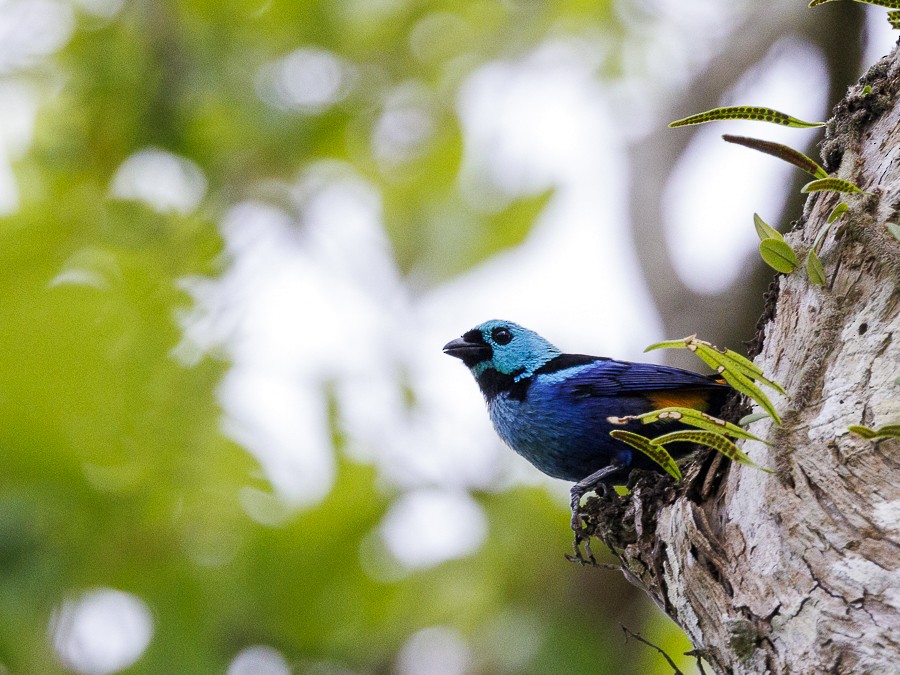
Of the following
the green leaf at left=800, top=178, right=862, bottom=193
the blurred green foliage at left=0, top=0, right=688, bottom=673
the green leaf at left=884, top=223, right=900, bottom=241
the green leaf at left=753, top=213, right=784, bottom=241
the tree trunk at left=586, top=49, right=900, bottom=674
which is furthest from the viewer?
the blurred green foliage at left=0, top=0, right=688, bottom=673

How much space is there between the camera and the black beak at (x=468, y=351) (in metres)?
4.87

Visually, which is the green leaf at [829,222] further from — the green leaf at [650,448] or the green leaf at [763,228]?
the green leaf at [650,448]

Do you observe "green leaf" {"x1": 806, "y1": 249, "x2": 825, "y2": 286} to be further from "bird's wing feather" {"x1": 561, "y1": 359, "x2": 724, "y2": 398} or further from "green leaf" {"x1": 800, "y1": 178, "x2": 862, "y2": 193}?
"bird's wing feather" {"x1": 561, "y1": 359, "x2": 724, "y2": 398}

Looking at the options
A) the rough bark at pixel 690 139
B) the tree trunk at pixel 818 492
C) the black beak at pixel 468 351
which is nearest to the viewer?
the tree trunk at pixel 818 492

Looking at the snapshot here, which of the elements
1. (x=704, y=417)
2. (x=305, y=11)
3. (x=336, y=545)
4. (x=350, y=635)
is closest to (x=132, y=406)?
(x=336, y=545)

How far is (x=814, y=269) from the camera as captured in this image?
2.42 metres

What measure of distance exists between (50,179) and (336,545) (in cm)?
336

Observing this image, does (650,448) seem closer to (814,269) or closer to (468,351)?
(814,269)

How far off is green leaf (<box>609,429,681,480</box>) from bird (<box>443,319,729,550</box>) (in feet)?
2.64

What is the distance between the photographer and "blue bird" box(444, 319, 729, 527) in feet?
12.3

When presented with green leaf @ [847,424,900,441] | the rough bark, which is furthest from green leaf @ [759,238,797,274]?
the rough bark

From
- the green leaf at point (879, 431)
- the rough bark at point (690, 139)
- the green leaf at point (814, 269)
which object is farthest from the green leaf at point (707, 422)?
the rough bark at point (690, 139)

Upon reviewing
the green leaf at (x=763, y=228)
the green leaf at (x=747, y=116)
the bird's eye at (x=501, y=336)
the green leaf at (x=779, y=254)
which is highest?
the bird's eye at (x=501, y=336)

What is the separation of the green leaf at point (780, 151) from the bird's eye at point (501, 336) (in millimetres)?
2474
